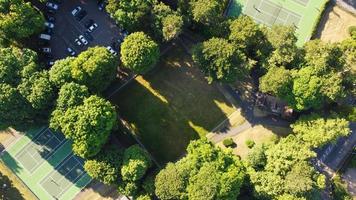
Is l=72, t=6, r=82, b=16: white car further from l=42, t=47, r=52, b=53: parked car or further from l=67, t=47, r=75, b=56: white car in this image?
l=42, t=47, r=52, b=53: parked car

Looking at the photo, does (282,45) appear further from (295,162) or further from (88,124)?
(88,124)

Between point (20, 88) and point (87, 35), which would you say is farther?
point (87, 35)

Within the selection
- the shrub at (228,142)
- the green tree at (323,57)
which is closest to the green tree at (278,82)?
the green tree at (323,57)

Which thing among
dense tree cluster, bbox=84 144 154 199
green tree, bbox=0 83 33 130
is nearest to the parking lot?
green tree, bbox=0 83 33 130

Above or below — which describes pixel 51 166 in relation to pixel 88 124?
below

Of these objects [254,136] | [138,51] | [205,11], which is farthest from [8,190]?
[205,11]
